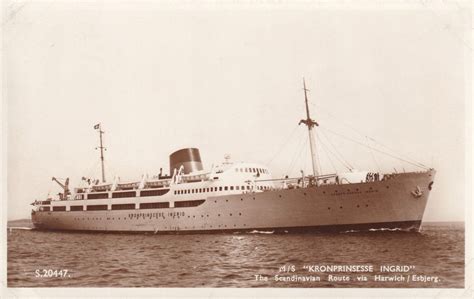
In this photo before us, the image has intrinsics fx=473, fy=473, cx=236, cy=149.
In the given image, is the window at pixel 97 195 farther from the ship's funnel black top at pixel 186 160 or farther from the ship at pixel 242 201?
the ship's funnel black top at pixel 186 160

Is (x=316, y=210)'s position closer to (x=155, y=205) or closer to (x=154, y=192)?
(x=155, y=205)

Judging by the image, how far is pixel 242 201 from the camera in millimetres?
15320

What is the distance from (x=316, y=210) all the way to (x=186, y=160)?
461 cm

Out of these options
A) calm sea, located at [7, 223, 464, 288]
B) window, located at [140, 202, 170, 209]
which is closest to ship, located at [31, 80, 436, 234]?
window, located at [140, 202, 170, 209]

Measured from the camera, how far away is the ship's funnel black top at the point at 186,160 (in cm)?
1520

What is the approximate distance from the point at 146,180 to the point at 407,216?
948cm

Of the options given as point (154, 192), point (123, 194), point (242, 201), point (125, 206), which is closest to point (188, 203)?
point (154, 192)

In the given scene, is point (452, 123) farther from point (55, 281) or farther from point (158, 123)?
point (55, 281)

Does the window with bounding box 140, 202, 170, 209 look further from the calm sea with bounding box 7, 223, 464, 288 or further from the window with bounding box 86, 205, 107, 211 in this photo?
the calm sea with bounding box 7, 223, 464, 288

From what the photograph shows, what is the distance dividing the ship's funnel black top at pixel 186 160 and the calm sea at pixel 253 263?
11.4 ft

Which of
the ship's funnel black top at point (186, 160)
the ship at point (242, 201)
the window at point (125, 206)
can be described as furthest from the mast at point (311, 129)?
the window at point (125, 206)

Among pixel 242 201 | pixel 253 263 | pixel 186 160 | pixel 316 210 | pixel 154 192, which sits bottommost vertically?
pixel 253 263

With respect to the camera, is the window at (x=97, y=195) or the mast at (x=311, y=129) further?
the window at (x=97, y=195)

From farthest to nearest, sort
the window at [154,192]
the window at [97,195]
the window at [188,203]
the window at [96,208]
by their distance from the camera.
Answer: the window at [97,195], the window at [96,208], the window at [154,192], the window at [188,203]
